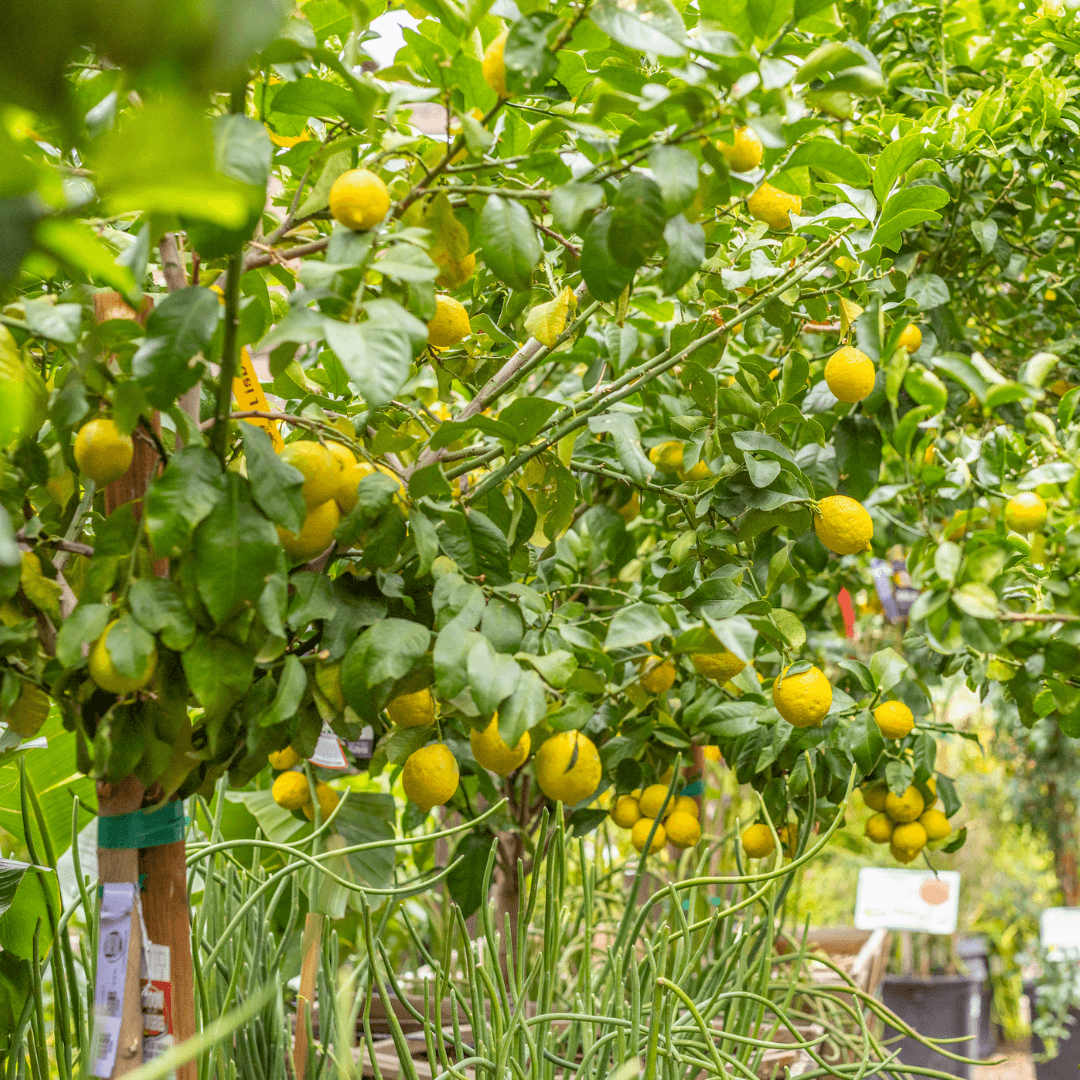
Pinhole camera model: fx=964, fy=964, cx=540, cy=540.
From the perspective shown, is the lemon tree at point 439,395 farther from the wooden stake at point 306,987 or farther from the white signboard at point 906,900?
the white signboard at point 906,900

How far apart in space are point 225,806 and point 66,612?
0.80 metres

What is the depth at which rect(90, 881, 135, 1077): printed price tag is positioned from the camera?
585 millimetres

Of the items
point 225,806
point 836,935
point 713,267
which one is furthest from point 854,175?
point 836,935

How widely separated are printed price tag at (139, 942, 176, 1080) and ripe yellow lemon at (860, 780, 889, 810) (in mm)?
713

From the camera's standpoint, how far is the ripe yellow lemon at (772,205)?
0.80m

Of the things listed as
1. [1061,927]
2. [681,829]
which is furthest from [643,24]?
[1061,927]

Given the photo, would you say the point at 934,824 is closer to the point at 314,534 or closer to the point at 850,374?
the point at 850,374

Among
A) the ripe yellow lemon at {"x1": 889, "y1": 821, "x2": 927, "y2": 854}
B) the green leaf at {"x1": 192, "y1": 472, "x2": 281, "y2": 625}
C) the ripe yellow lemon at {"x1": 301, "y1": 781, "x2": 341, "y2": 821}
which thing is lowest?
the ripe yellow lemon at {"x1": 889, "y1": 821, "x2": 927, "y2": 854}

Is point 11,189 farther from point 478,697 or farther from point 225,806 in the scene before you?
point 225,806

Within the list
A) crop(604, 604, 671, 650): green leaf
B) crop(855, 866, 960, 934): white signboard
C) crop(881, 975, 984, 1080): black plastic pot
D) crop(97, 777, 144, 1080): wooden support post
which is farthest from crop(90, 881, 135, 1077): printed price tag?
crop(881, 975, 984, 1080): black plastic pot

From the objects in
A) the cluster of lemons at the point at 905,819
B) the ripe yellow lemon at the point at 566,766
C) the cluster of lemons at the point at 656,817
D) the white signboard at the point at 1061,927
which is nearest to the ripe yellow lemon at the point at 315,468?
the ripe yellow lemon at the point at 566,766

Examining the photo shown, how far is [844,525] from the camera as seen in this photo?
2.45 ft

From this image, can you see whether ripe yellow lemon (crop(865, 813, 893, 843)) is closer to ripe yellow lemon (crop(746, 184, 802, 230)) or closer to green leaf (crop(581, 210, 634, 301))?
ripe yellow lemon (crop(746, 184, 802, 230))

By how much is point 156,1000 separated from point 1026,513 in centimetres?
60
